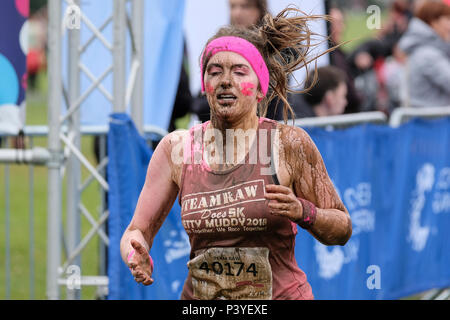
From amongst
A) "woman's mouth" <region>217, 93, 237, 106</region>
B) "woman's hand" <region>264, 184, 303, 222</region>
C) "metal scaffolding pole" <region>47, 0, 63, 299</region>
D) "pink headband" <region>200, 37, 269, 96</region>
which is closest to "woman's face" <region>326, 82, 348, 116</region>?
"metal scaffolding pole" <region>47, 0, 63, 299</region>

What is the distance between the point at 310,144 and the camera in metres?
3.33

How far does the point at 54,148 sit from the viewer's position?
546cm

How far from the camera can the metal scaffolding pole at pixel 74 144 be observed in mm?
6059

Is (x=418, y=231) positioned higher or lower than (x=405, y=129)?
lower

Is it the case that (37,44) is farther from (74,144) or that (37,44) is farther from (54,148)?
(54,148)

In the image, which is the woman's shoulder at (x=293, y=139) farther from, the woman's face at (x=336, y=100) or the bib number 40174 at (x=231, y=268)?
the woman's face at (x=336, y=100)

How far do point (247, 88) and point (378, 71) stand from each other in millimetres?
8057

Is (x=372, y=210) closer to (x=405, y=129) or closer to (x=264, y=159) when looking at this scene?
(x=405, y=129)

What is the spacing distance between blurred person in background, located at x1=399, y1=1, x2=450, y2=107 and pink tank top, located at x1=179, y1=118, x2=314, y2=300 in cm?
556

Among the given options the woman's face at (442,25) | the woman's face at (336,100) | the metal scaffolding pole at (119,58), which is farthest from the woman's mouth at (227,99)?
the woman's face at (442,25)

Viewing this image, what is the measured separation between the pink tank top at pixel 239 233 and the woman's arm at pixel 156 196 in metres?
0.11

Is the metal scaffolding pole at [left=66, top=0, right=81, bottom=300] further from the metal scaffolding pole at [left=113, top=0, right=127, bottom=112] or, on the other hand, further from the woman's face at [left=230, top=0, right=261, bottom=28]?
the woman's face at [left=230, top=0, right=261, bottom=28]
